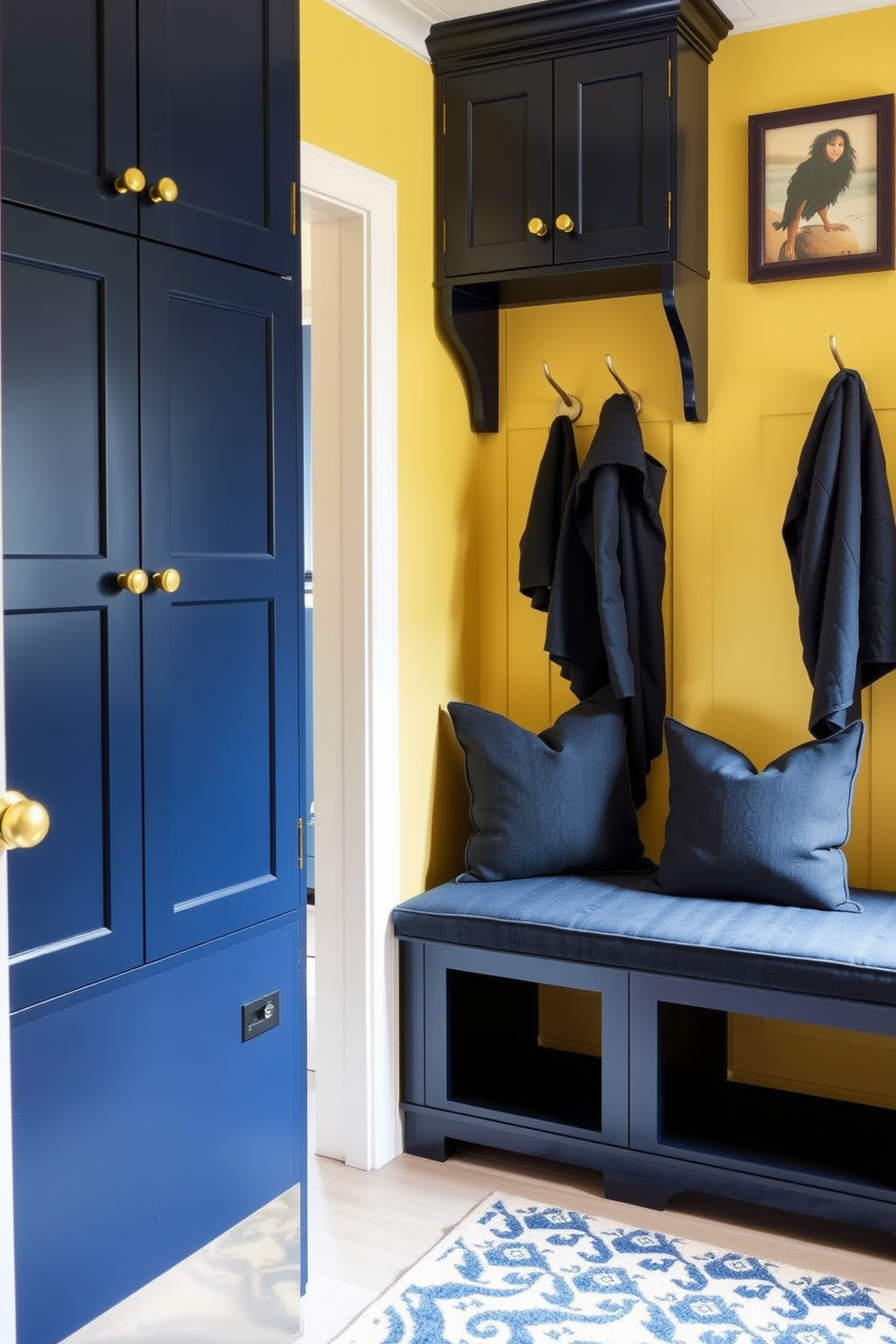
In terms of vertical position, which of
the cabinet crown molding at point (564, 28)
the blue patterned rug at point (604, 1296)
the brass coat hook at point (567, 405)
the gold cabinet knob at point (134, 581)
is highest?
the cabinet crown molding at point (564, 28)

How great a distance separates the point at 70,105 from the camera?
1697mm

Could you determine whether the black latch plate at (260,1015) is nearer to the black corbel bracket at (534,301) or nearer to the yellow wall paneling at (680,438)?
the yellow wall paneling at (680,438)

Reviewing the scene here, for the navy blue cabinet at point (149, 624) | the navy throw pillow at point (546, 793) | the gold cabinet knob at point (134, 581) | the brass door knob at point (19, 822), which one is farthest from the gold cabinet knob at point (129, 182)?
the navy throw pillow at point (546, 793)

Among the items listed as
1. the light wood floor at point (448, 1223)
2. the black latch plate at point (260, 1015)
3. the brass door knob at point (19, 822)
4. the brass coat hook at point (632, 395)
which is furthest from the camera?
the brass coat hook at point (632, 395)

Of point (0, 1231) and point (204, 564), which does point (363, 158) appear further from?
point (0, 1231)

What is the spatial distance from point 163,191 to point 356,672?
127 centimetres

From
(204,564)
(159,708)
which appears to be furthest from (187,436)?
(159,708)

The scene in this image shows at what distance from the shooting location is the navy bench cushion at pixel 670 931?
2.47 meters

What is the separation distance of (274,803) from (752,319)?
167 cm

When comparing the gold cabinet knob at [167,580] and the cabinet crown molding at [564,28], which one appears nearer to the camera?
the gold cabinet knob at [167,580]

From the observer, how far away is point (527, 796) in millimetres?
2980

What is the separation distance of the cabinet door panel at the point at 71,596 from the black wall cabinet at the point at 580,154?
135cm

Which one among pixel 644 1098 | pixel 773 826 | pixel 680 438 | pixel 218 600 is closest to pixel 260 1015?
pixel 218 600

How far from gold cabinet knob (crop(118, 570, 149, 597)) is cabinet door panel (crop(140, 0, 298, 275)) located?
466mm
